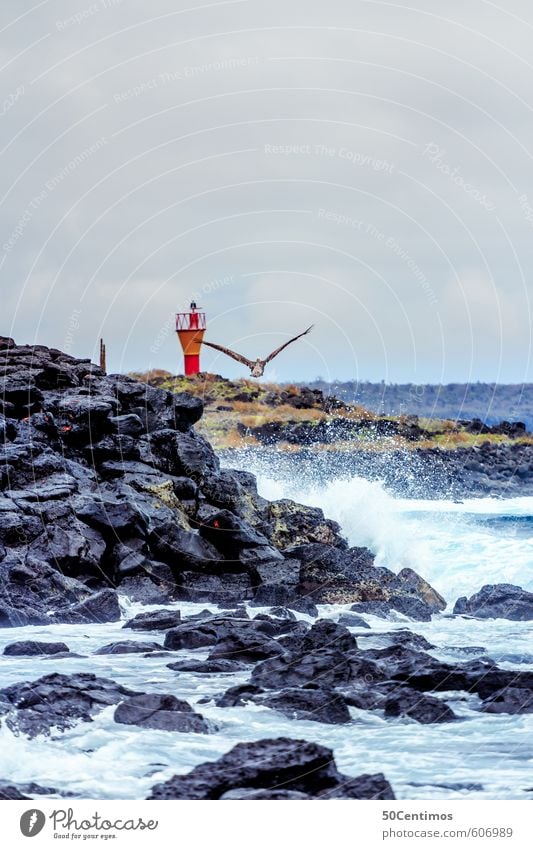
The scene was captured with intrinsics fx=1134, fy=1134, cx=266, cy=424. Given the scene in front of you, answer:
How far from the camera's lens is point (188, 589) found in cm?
2422

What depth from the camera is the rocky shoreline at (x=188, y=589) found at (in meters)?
14.1

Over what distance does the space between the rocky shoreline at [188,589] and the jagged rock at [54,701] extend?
0.03 metres

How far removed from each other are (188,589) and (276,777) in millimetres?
13119

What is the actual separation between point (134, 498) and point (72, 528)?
268cm

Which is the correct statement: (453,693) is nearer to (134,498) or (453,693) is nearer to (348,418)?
(134,498)

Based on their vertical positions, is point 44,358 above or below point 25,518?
above

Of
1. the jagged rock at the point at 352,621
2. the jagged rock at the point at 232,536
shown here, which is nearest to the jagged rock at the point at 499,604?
the jagged rock at the point at 352,621

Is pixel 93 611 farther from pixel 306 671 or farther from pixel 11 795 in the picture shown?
pixel 11 795

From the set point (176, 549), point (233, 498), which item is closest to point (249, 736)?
point (176, 549)

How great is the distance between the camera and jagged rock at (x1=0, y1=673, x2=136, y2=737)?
13.8 metres

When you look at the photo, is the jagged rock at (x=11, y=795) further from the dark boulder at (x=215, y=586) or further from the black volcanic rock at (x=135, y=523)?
the dark boulder at (x=215, y=586)

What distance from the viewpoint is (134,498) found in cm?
2627

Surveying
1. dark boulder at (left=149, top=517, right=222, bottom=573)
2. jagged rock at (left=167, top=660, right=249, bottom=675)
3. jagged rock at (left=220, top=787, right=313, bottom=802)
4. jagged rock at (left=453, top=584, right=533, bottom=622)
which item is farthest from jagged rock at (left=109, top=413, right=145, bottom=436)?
jagged rock at (left=220, top=787, right=313, bottom=802)
